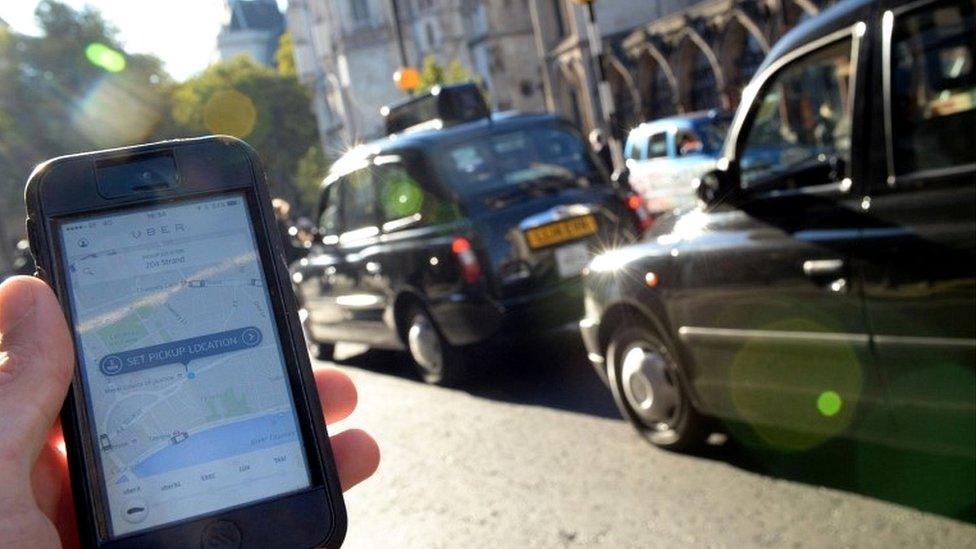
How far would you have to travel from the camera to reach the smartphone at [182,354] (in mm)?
1967

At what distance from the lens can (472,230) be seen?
7.82 meters

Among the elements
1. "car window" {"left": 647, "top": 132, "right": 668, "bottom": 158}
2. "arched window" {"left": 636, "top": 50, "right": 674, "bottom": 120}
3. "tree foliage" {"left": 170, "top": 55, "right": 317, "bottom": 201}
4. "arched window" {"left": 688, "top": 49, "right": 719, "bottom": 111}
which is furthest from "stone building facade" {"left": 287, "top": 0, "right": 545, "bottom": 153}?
"car window" {"left": 647, "top": 132, "right": 668, "bottom": 158}

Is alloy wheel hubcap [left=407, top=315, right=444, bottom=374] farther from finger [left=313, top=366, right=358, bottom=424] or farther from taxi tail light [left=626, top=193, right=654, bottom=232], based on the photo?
finger [left=313, top=366, right=358, bottom=424]

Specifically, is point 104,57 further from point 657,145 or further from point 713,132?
point 713,132

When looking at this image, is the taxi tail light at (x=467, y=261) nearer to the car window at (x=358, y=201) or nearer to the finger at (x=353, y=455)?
the car window at (x=358, y=201)

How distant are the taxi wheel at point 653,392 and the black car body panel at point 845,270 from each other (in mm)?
225

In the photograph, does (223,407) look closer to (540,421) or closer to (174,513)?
Answer: (174,513)

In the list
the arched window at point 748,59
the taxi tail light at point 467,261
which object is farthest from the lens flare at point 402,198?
the arched window at point 748,59

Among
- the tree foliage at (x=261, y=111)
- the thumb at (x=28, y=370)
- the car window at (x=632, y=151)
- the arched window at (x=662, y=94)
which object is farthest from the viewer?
the tree foliage at (x=261, y=111)

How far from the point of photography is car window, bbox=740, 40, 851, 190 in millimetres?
4844

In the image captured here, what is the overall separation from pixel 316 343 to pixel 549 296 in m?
4.37

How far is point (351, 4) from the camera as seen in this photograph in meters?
79.6

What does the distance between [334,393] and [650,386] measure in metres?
3.62

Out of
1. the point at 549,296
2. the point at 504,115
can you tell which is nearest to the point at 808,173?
the point at 549,296
